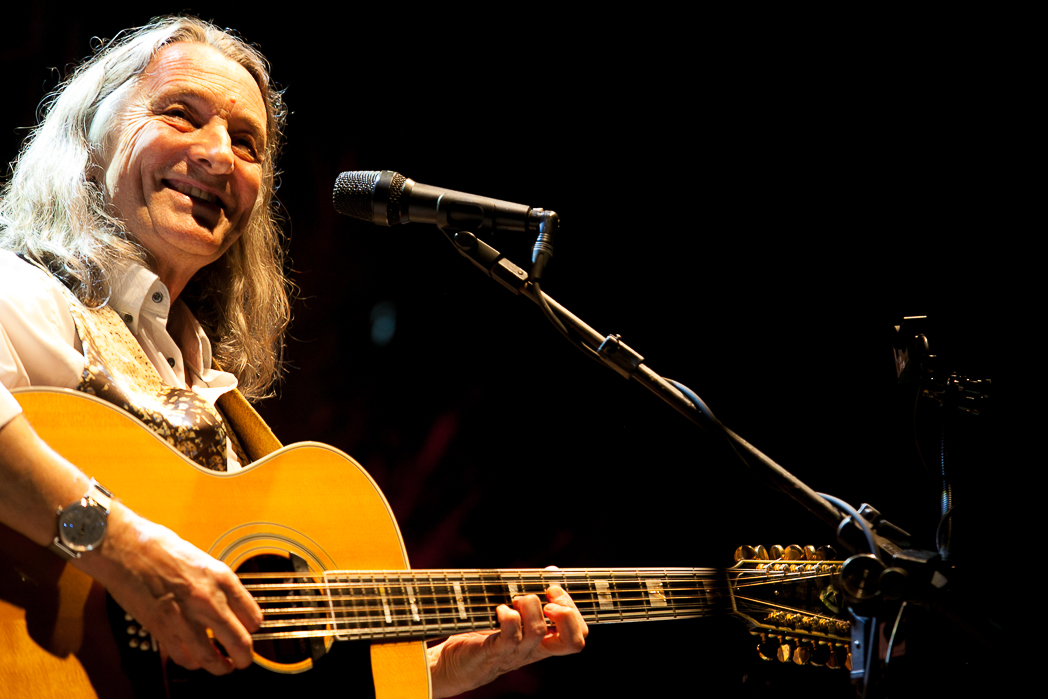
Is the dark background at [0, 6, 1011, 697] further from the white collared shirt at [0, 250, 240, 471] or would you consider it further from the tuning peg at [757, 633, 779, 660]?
the white collared shirt at [0, 250, 240, 471]

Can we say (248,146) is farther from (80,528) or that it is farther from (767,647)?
(767,647)

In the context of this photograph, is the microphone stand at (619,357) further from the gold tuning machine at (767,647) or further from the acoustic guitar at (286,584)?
the gold tuning machine at (767,647)

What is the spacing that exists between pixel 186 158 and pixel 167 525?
104 centimetres

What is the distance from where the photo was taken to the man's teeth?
190 cm

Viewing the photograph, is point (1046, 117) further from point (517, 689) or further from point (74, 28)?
point (74, 28)

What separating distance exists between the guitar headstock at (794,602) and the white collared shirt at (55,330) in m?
1.36

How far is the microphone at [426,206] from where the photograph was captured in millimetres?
1548

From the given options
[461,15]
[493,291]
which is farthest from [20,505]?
[461,15]

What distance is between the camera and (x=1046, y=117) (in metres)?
2.50

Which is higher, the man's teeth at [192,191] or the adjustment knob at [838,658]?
the man's teeth at [192,191]

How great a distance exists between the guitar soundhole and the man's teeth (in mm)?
1034

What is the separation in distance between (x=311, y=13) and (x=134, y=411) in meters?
2.02

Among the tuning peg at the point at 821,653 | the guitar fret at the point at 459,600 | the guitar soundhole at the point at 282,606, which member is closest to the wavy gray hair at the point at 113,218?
the guitar soundhole at the point at 282,606

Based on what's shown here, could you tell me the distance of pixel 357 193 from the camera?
5.29 ft
